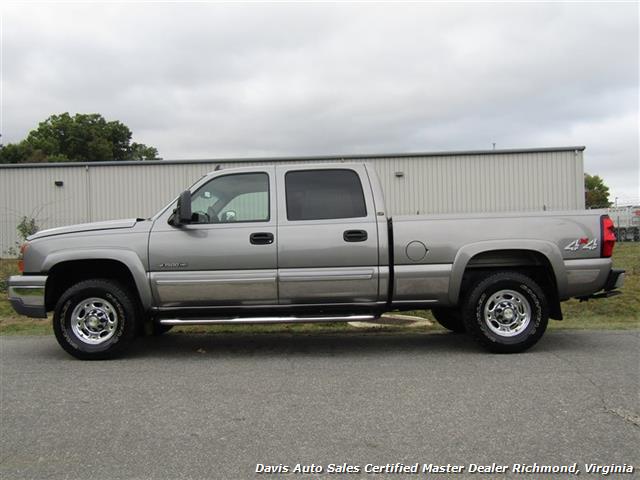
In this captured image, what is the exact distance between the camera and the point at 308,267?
5.89 m

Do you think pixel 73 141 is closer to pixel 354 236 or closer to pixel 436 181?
pixel 436 181

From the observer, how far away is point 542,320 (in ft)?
19.4

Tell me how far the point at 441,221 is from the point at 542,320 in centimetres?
152

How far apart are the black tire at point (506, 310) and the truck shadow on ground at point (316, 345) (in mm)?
289

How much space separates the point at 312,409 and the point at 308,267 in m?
1.92

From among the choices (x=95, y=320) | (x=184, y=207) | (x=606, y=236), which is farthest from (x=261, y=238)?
(x=606, y=236)

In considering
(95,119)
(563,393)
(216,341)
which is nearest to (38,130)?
(95,119)

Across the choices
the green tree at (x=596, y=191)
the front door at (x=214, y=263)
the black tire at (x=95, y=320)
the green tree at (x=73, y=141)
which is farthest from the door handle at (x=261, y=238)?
the green tree at (x=596, y=191)

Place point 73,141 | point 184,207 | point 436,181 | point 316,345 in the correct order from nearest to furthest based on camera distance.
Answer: point 184,207, point 316,345, point 436,181, point 73,141

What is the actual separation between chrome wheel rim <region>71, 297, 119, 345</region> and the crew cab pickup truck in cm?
1

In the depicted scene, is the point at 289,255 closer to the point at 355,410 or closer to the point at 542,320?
the point at 355,410

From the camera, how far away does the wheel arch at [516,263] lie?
5879 millimetres

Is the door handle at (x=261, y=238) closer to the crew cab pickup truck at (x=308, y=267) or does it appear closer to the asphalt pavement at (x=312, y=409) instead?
the crew cab pickup truck at (x=308, y=267)

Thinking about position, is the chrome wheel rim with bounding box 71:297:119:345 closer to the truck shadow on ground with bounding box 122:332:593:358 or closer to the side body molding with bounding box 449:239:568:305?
the truck shadow on ground with bounding box 122:332:593:358
